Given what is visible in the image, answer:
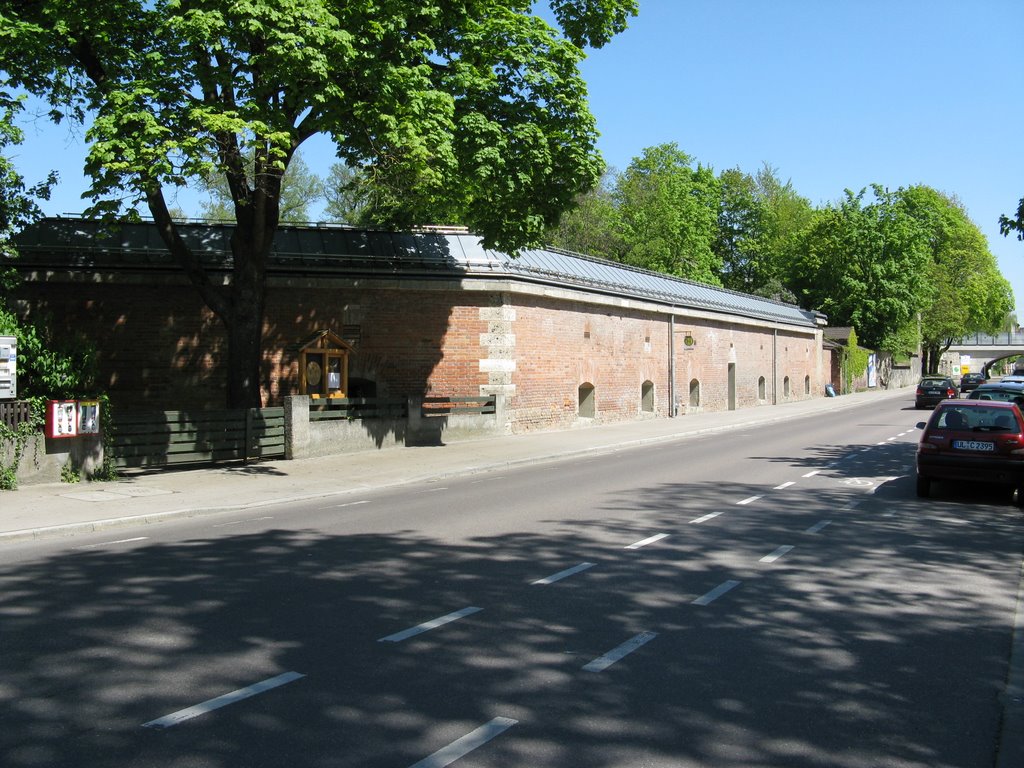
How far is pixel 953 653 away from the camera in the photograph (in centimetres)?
623

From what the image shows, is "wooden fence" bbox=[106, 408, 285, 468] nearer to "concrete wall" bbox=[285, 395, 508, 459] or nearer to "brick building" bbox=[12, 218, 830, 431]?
"concrete wall" bbox=[285, 395, 508, 459]

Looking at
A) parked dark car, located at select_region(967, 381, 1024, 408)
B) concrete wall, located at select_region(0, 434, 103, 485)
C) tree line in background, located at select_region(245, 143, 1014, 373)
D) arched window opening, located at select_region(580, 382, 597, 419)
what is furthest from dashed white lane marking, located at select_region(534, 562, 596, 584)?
tree line in background, located at select_region(245, 143, 1014, 373)

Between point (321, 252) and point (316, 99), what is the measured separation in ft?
32.4

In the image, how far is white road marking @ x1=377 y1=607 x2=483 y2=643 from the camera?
626cm

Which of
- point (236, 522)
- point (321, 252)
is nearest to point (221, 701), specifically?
point (236, 522)

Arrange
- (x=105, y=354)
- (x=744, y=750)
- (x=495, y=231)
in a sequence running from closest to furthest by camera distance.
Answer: (x=744, y=750), (x=495, y=231), (x=105, y=354)

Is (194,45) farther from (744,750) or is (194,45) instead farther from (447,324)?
(744,750)

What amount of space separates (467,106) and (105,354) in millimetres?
11064

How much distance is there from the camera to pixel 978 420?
13969 mm

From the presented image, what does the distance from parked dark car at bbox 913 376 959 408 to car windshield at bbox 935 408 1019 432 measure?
104 feet

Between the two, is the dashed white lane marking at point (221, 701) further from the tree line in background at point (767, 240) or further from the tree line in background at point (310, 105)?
the tree line in background at point (767, 240)

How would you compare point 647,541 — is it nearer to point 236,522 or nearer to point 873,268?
point 236,522

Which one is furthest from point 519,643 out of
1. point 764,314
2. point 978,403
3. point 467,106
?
point 764,314

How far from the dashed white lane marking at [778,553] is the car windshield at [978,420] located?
5.60m
